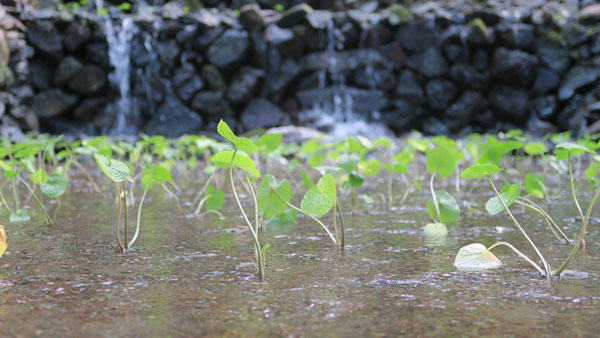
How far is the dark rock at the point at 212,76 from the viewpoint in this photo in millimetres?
9023

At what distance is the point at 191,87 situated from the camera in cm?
913

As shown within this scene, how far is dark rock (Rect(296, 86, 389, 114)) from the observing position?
9570mm

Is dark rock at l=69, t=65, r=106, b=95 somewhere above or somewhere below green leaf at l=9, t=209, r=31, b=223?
above

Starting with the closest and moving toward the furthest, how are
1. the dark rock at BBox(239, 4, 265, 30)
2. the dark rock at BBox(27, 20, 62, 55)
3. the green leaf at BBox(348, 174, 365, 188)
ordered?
1. the green leaf at BBox(348, 174, 365, 188)
2. the dark rock at BBox(27, 20, 62, 55)
3. the dark rock at BBox(239, 4, 265, 30)

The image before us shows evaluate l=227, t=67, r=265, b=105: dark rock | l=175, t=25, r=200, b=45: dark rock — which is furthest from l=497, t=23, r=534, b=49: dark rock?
l=175, t=25, r=200, b=45: dark rock

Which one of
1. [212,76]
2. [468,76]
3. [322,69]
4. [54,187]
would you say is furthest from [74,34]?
[54,187]

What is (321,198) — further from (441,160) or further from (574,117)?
(574,117)

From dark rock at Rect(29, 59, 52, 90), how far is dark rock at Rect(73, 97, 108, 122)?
0.60m

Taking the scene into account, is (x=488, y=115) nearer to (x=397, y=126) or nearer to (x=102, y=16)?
(x=397, y=126)

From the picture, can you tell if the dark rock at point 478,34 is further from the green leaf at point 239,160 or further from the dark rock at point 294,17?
the green leaf at point 239,160

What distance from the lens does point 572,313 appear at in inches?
32.7

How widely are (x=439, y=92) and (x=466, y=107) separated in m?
0.56

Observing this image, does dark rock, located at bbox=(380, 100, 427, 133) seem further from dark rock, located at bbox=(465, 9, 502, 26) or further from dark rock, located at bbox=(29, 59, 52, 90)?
dark rock, located at bbox=(29, 59, 52, 90)

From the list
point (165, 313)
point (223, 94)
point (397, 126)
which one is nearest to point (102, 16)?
point (223, 94)
